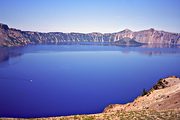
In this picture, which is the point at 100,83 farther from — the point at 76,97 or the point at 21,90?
the point at 21,90

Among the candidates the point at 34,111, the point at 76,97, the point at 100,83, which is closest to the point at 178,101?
the point at 34,111

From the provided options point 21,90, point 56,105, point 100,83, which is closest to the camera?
point 56,105

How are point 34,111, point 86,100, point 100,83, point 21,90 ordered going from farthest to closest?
point 100,83 → point 21,90 → point 86,100 → point 34,111

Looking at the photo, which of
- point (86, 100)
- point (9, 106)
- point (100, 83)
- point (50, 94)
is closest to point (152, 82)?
point (100, 83)

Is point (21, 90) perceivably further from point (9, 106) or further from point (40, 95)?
point (9, 106)

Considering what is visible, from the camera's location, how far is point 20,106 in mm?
90812

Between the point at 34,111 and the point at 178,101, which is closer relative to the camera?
the point at 178,101

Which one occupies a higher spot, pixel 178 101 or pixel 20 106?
pixel 178 101

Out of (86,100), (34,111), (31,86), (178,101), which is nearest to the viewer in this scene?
(178,101)

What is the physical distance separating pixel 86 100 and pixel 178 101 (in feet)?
181

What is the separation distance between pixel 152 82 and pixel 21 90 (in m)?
73.8

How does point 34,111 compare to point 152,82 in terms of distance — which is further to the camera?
point 152,82

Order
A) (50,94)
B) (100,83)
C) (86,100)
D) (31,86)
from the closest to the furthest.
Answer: (86,100) → (50,94) → (31,86) → (100,83)

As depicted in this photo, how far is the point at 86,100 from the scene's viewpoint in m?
102
